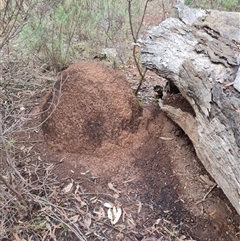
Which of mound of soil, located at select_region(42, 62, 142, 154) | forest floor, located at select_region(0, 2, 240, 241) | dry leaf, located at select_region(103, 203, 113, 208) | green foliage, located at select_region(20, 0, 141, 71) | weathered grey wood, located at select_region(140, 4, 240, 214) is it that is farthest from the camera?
green foliage, located at select_region(20, 0, 141, 71)

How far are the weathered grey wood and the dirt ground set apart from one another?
211 millimetres

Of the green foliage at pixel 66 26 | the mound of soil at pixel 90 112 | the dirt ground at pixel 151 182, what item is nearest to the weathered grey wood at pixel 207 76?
the dirt ground at pixel 151 182

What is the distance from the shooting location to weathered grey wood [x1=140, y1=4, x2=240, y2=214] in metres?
2.13

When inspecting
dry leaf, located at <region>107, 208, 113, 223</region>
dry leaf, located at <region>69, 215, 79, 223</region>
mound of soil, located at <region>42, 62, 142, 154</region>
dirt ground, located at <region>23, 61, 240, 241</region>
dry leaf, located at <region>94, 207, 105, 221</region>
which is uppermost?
mound of soil, located at <region>42, 62, 142, 154</region>

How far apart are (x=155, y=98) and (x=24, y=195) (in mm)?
1551

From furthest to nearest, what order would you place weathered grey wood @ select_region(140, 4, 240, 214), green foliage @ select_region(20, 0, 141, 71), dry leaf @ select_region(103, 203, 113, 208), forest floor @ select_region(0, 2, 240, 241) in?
green foliage @ select_region(20, 0, 141, 71)
dry leaf @ select_region(103, 203, 113, 208)
forest floor @ select_region(0, 2, 240, 241)
weathered grey wood @ select_region(140, 4, 240, 214)

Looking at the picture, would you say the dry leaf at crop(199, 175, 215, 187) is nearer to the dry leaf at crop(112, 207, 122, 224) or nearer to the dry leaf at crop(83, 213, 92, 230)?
the dry leaf at crop(112, 207, 122, 224)

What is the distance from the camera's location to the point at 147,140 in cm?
299

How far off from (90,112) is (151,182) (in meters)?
0.73

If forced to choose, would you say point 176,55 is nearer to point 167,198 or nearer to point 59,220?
point 167,198

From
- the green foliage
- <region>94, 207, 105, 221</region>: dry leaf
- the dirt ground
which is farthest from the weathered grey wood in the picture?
the green foliage

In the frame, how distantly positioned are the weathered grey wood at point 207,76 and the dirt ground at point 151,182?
0.69 feet

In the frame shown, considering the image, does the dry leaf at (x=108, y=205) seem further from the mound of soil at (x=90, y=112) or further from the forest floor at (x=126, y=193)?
the mound of soil at (x=90, y=112)

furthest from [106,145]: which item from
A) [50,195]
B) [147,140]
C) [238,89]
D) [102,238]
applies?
[238,89]
